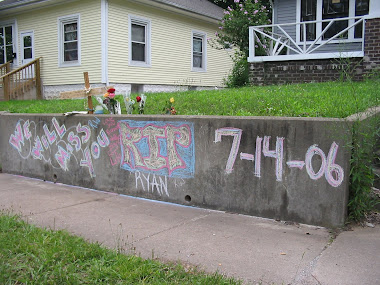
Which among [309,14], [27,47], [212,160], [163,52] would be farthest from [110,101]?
[27,47]

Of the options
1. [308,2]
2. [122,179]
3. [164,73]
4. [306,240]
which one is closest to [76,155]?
[122,179]

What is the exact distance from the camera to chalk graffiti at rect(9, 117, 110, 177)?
671 centimetres

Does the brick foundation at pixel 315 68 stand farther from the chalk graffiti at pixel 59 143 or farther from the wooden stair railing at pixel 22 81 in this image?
the wooden stair railing at pixel 22 81

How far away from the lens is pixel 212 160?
5.29 metres

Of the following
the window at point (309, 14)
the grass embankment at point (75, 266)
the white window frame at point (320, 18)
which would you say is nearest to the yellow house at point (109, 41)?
the white window frame at point (320, 18)

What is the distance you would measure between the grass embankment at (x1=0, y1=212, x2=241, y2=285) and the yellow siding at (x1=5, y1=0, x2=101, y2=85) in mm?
11191

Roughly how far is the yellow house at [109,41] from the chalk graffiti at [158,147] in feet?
28.3

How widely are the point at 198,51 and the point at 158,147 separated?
13.5 metres

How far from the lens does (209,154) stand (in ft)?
17.4

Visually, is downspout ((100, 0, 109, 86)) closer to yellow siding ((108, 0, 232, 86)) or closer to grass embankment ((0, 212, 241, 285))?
yellow siding ((108, 0, 232, 86))

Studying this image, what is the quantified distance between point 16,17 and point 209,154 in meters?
14.9

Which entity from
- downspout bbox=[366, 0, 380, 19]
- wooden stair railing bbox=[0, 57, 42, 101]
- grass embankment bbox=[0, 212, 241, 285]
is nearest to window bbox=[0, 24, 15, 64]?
wooden stair railing bbox=[0, 57, 42, 101]

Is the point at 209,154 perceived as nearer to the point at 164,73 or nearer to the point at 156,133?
the point at 156,133

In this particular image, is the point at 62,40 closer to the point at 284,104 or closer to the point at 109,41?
the point at 109,41
